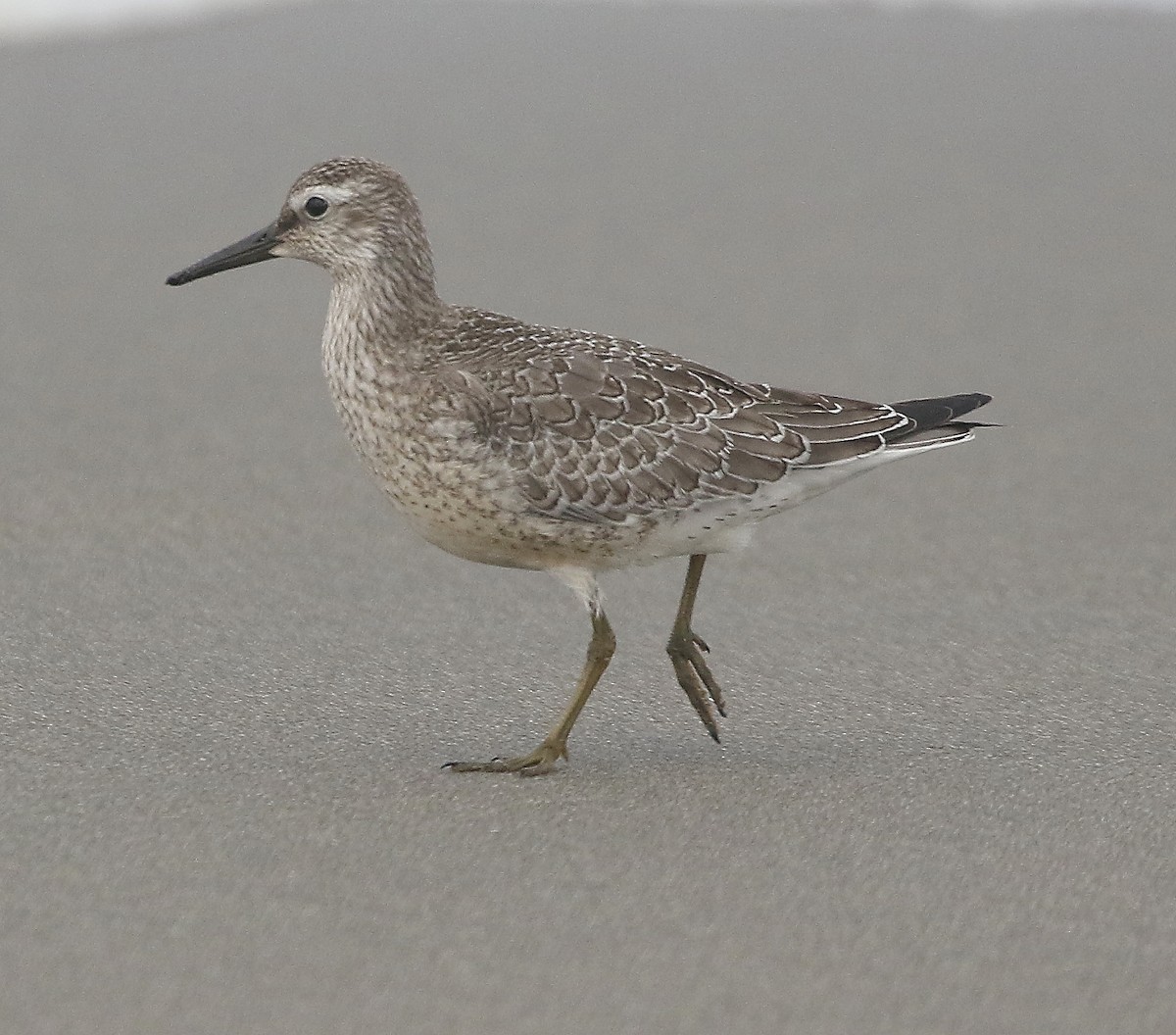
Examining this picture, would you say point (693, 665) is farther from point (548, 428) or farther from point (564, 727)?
point (548, 428)

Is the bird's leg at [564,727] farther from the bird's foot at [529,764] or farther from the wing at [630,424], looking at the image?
the wing at [630,424]

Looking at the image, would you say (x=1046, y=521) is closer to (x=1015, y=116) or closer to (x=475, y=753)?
(x=475, y=753)

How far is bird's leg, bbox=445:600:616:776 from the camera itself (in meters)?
5.20

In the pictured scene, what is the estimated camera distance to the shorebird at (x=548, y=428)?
5.34 meters

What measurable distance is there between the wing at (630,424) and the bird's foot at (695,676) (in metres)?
A: 0.40

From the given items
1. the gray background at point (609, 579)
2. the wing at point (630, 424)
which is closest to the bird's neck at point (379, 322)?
the wing at point (630, 424)

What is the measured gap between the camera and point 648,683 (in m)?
6.14

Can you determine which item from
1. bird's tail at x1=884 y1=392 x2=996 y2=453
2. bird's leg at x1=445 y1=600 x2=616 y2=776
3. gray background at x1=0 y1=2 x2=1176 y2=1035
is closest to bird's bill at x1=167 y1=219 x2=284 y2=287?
gray background at x1=0 y1=2 x2=1176 y2=1035

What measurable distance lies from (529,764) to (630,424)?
3.06 ft

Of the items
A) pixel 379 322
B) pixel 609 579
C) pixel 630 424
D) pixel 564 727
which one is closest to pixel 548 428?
pixel 630 424

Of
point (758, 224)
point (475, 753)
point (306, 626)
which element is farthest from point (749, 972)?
point (758, 224)

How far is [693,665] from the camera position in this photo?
568cm

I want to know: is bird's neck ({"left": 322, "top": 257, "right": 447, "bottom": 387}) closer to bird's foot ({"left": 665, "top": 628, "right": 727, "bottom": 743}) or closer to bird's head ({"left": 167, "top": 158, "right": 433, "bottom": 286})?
bird's head ({"left": 167, "top": 158, "right": 433, "bottom": 286})

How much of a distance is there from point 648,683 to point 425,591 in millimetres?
929
